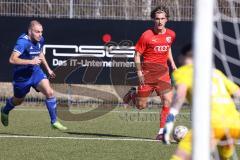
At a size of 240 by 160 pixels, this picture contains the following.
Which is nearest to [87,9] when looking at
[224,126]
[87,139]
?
[87,139]

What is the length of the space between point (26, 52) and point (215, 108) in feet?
21.3

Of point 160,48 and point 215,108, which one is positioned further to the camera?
point 160,48

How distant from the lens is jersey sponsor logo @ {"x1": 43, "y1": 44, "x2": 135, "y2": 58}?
18.1 meters

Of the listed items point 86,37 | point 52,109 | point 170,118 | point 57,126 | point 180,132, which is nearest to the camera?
point 170,118

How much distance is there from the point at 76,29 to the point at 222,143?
37.4 ft

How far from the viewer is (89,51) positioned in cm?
1814

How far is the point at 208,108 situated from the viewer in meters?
5.42

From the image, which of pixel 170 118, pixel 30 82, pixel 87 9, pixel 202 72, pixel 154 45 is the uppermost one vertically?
pixel 87 9

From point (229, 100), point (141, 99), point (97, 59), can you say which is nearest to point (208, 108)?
point (229, 100)

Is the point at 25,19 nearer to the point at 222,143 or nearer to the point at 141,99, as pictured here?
the point at 141,99

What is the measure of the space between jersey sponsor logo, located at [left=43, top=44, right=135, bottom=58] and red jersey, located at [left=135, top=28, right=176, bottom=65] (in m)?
5.13

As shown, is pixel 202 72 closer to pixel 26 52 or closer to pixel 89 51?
pixel 26 52

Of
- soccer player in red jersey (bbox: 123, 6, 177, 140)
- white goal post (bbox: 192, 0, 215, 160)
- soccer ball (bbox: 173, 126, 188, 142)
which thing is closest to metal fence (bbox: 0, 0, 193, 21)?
soccer player in red jersey (bbox: 123, 6, 177, 140)

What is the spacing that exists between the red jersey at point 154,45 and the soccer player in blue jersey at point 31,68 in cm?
161
